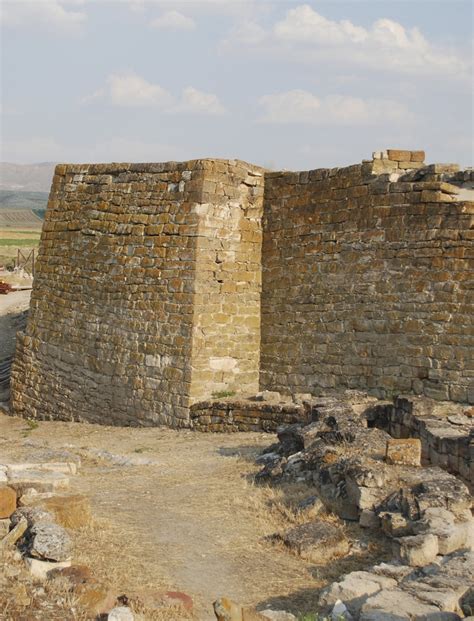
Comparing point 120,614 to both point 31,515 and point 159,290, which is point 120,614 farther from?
point 159,290

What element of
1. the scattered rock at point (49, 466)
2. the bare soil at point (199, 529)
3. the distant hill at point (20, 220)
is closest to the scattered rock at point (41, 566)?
the bare soil at point (199, 529)

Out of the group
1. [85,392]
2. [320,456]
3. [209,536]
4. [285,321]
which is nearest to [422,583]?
[209,536]

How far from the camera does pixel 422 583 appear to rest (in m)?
5.39

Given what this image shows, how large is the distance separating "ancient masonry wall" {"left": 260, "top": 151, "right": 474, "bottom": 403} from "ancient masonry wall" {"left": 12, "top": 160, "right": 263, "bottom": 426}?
45cm

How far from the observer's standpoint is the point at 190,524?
745cm

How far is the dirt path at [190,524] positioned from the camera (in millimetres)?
6105

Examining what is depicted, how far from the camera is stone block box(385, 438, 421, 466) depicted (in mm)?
8008

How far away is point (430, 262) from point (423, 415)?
7.16 feet

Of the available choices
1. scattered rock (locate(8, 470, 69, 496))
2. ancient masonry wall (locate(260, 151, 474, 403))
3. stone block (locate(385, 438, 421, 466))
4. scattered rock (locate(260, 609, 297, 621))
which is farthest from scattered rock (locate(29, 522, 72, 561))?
ancient masonry wall (locate(260, 151, 474, 403))

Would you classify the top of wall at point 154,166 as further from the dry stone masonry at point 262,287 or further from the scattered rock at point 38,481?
the scattered rock at point 38,481

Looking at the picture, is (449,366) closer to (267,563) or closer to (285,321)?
(285,321)

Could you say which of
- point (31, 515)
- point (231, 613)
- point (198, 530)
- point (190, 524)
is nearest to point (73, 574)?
Result: point (31, 515)

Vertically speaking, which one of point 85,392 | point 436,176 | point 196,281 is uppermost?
point 436,176

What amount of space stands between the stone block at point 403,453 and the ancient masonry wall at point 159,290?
481cm
